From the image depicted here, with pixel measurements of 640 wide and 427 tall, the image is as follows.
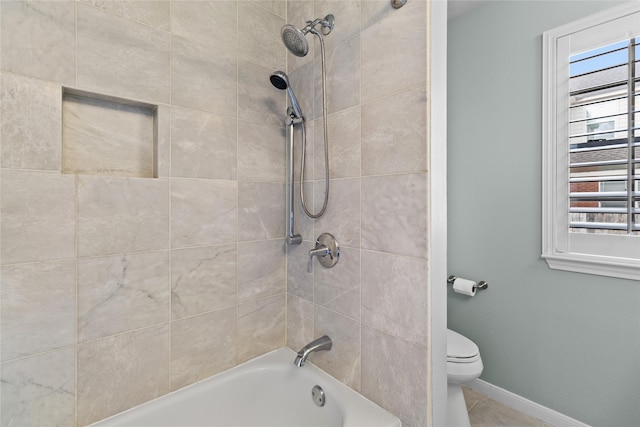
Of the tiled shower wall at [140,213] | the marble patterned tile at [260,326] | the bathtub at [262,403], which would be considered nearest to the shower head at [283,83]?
the tiled shower wall at [140,213]

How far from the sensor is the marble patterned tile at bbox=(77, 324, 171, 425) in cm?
100

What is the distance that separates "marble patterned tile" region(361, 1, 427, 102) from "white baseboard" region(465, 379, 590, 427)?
2.01 m

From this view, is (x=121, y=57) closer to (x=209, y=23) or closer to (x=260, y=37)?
(x=209, y=23)

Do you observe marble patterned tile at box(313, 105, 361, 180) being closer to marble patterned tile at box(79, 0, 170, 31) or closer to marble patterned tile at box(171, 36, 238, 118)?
marble patterned tile at box(171, 36, 238, 118)

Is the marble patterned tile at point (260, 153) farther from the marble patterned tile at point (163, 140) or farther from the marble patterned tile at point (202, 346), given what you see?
the marble patterned tile at point (202, 346)

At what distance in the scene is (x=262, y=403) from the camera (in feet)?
4.27

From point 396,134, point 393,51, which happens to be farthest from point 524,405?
point 393,51

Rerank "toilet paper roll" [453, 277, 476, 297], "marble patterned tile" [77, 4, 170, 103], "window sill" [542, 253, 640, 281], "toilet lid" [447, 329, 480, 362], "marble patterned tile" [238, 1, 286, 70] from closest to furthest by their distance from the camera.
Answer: "marble patterned tile" [77, 4, 170, 103], "marble patterned tile" [238, 1, 286, 70], "window sill" [542, 253, 640, 281], "toilet lid" [447, 329, 480, 362], "toilet paper roll" [453, 277, 476, 297]

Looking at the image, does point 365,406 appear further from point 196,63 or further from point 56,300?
point 196,63

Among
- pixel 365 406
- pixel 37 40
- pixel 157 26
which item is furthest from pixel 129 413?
pixel 157 26

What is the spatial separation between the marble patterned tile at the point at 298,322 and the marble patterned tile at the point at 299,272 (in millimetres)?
35

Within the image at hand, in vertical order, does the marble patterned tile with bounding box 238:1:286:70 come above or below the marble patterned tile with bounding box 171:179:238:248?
above

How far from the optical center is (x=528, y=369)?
1783 mm

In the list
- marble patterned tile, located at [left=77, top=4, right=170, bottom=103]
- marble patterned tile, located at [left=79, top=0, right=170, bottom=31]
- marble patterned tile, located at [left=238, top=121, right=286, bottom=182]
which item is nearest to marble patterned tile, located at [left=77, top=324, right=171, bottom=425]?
marble patterned tile, located at [left=238, top=121, right=286, bottom=182]
